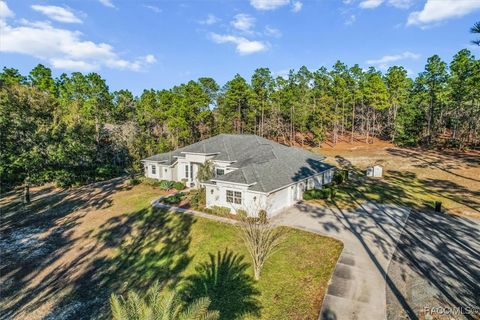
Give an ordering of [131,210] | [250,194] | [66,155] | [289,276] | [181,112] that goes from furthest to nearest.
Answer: [181,112], [66,155], [131,210], [250,194], [289,276]

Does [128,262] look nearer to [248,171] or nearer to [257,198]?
[257,198]

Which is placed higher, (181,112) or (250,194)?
(181,112)

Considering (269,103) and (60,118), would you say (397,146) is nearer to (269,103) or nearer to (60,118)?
(269,103)

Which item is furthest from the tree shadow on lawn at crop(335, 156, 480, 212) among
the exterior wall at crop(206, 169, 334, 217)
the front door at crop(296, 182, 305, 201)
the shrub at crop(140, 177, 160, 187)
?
the shrub at crop(140, 177, 160, 187)

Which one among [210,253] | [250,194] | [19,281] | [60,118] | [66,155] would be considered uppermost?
[60,118]

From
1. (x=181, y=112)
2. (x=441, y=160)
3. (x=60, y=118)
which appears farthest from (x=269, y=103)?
(x=60, y=118)

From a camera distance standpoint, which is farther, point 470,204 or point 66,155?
point 66,155

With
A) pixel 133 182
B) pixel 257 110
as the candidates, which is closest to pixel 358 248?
pixel 133 182
